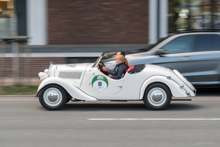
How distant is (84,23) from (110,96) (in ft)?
23.4

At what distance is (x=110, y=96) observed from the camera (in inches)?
293

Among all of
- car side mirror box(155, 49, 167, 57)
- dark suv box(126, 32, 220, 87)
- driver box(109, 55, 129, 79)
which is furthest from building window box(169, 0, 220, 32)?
driver box(109, 55, 129, 79)

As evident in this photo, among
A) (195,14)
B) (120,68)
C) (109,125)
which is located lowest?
(109,125)

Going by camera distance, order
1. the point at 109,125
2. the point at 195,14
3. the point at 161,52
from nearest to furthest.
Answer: the point at 109,125, the point at 161,52, the point at 195,14

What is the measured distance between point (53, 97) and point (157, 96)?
2.00 m

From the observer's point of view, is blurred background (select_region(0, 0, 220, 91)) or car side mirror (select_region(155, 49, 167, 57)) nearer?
car side mirror (select_region(155, 49, 167, 57))

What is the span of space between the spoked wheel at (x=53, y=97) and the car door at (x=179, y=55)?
9.91 feet

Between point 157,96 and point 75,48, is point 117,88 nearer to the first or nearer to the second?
point 157,96

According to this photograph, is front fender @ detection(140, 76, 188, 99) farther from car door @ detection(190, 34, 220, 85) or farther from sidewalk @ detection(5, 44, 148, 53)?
sidewalk @ detection(5, 44, 148, 53)

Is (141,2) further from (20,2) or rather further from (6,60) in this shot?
(6,60)

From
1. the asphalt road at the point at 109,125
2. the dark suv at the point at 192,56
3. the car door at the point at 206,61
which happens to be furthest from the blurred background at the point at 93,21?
the asphalt road at the point at 109,125

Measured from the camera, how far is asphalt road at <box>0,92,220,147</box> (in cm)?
529

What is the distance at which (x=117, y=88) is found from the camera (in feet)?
24.4

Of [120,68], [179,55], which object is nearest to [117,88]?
[120,68]
